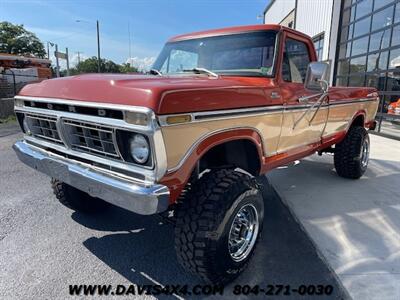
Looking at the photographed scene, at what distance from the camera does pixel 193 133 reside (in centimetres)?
221

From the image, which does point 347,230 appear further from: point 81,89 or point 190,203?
point 81,89

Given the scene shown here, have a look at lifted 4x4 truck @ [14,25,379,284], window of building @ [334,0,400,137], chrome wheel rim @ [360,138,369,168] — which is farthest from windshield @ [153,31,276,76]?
window of building @ [334,0,400,137]

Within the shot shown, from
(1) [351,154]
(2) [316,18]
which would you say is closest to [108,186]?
(1) [351,154]

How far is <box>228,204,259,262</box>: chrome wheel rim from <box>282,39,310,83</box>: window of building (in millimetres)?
1447

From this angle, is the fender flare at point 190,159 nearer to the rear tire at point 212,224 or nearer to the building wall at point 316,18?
the rear tire at point 212,224

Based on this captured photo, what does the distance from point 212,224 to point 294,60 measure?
2201 mm

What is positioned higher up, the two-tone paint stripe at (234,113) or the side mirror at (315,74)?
the side mirror at (315,74)

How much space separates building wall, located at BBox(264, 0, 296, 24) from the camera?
18195mm

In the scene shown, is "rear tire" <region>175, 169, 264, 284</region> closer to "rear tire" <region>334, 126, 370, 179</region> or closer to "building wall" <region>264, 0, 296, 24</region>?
"rear tire" <region>334, 126, 370, 179</region>

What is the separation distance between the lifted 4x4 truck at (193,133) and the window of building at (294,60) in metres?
0.02

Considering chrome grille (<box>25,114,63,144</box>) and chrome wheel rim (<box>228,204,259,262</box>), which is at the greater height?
chrome grille (<box>25,114,63,144</box>)

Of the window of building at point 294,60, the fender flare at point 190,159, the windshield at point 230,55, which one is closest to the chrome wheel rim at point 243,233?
the fender flare at point 190,159

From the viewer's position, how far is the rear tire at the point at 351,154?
15.9ft

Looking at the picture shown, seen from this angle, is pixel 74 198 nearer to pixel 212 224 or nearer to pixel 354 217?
pixel 212 224
